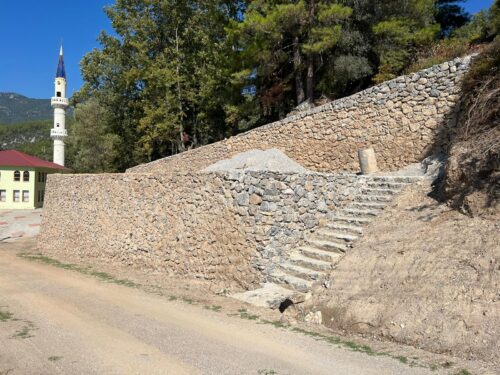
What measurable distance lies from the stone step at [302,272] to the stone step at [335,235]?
0.86 metres

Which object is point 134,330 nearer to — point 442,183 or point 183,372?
point 183,372

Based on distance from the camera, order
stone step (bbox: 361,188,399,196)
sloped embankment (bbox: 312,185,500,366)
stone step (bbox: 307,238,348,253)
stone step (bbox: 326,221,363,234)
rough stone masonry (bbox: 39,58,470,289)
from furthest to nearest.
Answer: stone step (bbox: 361,188,399,196) → rough stone masonry (bbox: 39,58,470,289) → stone step (bbox: 326,221,363,234) → stone step (bbox: 307,238,348,253) → sloped embankment (bbox: 312,185,500,366)

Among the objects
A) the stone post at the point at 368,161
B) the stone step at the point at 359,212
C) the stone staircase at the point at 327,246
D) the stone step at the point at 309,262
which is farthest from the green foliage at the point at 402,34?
the stone step at the point at 309,262

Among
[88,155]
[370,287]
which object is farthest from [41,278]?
[88,155]

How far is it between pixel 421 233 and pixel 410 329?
203 centimetres

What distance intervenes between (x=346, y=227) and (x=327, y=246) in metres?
0.61

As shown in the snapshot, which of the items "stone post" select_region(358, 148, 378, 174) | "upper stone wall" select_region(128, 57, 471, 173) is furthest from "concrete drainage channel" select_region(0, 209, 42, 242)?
"stone post" select_region(358, 148, 378, 174)

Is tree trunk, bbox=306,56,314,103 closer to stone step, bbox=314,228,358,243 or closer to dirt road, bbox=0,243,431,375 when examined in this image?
stone step, bbox=314,228,358,243

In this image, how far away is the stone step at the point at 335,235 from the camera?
24.5ft

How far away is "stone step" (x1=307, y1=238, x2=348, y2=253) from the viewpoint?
7281 millimetres

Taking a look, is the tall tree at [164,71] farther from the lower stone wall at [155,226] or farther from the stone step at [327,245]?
the stone step at [327,245]

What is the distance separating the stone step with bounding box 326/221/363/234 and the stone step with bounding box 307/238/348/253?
43cm

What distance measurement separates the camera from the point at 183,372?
164 inches

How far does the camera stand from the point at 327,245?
7551mm
